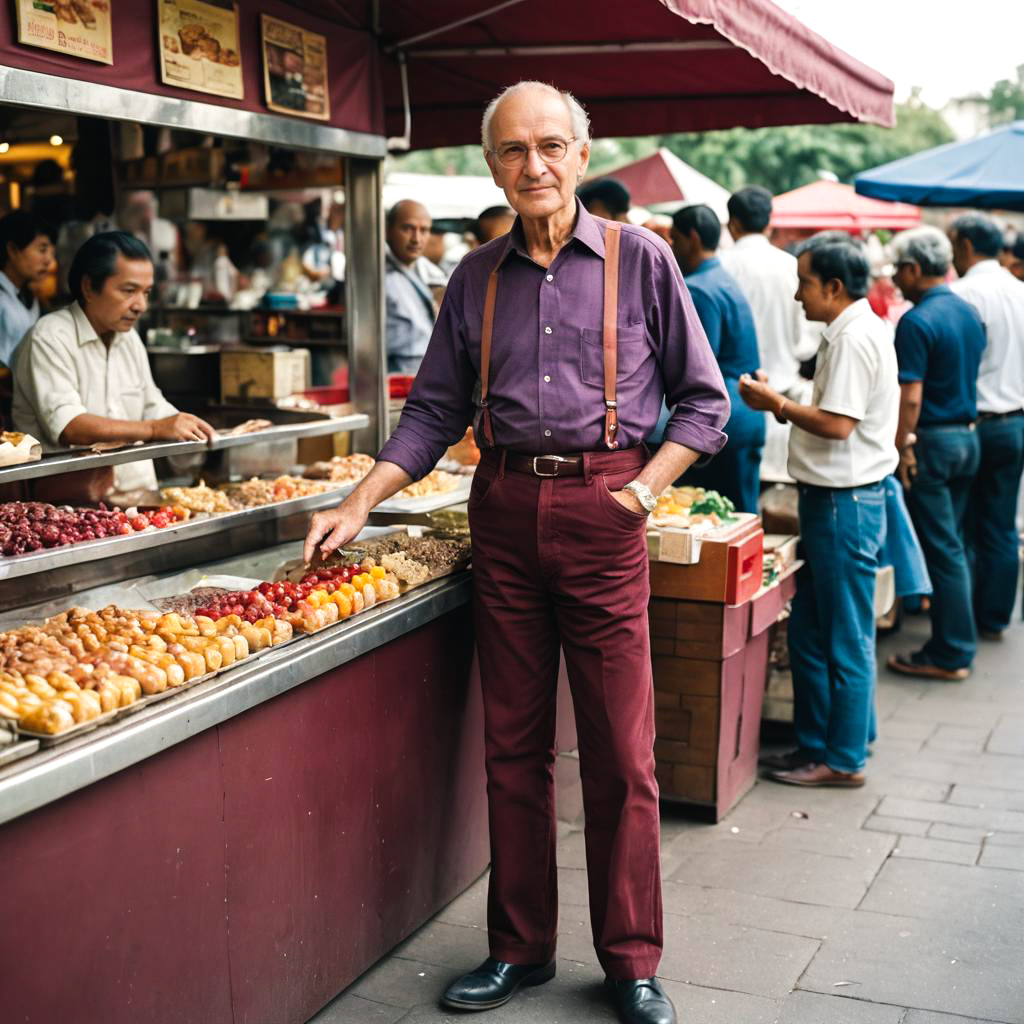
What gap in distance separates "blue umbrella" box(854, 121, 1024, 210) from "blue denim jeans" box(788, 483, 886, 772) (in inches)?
162

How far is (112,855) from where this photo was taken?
2445 mm

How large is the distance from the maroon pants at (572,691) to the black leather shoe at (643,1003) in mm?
30

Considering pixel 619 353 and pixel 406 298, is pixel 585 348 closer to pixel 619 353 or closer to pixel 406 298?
pixel 619 353

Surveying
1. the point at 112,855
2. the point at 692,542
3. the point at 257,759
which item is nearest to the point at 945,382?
the point at 692,542

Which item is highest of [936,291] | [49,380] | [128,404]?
[936,291]

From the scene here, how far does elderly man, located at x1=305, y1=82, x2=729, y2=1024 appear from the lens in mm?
3111

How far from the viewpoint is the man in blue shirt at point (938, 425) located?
622 centimetres

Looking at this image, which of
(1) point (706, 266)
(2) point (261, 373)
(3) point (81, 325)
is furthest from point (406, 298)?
(3) point (81, 325)

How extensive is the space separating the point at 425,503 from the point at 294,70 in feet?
5.54

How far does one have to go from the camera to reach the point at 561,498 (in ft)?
10.2

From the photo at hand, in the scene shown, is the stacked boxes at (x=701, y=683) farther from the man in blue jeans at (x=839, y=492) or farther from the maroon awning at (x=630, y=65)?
the maroon awning at (x=630, y=65)

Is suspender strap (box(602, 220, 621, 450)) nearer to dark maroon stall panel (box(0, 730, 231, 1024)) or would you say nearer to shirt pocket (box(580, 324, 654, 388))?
shirt pocket (box(580, 324, 654, 388))

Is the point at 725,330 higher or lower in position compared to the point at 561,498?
higher

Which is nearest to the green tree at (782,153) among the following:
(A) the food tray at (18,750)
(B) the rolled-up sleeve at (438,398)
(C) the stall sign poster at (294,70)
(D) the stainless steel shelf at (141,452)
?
(C) the stall sign poster at (294,70)
